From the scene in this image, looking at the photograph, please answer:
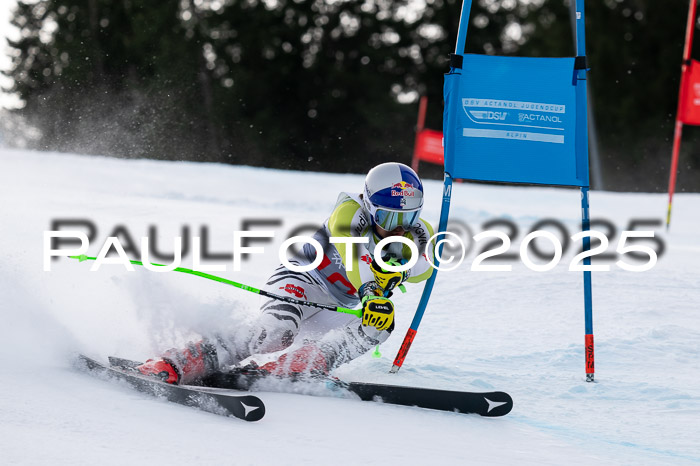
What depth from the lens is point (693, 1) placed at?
889 cm

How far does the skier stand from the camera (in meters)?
3.61

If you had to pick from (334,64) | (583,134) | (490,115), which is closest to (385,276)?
(490,115)

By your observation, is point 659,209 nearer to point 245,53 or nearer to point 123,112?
point 123,112

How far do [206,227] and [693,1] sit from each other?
5.71 meters

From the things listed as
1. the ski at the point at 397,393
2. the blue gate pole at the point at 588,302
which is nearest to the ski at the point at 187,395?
the ski at the point at 397,393

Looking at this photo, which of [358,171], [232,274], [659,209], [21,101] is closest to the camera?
[232,274]

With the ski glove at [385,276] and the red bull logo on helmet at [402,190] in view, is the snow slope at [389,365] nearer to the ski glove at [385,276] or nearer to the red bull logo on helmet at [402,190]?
the ski glove at [385,276]

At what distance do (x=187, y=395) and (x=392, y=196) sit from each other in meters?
1.36

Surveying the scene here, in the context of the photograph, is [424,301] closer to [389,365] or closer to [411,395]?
[389,365]

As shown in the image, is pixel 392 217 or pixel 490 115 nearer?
pixel 392 217

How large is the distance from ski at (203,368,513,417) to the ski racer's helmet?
82 cm

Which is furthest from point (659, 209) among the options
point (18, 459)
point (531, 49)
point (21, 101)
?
point (21, 101)

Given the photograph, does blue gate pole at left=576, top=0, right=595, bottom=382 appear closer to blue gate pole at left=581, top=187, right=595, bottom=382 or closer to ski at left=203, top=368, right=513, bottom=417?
blue gate pole at left=581, top=187, right=595, bottom=382

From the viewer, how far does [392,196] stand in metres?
3.84
